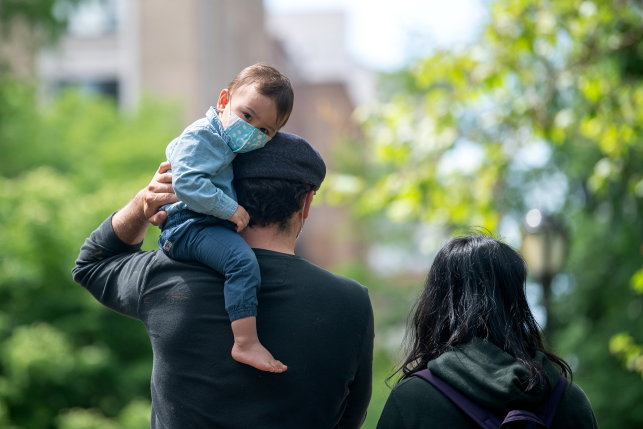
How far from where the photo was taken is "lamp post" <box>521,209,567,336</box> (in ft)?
26.6

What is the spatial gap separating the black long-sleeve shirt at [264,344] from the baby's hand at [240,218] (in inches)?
4.4

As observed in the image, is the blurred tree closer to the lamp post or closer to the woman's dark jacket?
the lamp post

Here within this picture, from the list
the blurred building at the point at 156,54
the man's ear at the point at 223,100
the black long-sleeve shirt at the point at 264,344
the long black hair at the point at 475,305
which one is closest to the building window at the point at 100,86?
the blurred building at the point at 156,54

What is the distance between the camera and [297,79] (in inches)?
1609

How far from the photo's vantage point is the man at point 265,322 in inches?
80.7

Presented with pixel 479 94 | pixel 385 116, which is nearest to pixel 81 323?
pixel 385 116

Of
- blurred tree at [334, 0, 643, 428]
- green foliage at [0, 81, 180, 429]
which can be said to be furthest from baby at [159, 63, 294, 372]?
green foliage at [0, 81, 180, 429]

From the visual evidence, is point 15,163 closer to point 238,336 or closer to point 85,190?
point 85,190

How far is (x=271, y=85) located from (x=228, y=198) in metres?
0.50

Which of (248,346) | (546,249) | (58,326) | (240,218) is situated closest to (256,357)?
(248,346)

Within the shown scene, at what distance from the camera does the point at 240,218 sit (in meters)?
2.17

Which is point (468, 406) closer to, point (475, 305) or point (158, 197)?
point (475, 305)

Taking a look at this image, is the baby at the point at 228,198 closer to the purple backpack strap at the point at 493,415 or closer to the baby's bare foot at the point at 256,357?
the baby's bare foot at the point at 256,357

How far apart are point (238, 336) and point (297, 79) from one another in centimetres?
3986
